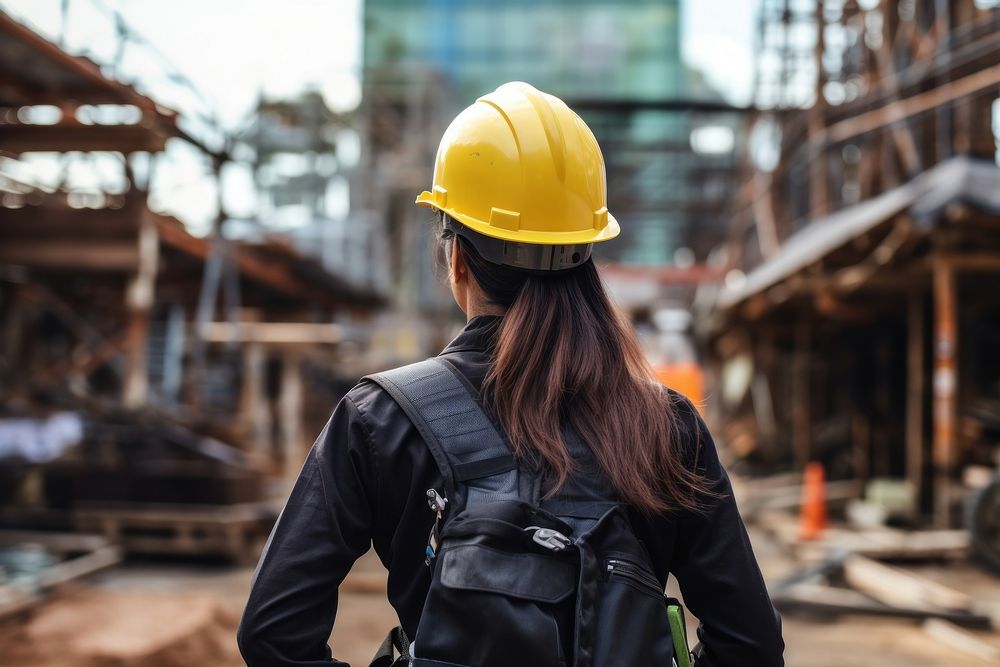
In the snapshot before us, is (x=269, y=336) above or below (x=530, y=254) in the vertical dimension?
below

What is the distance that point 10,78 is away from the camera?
8.12m

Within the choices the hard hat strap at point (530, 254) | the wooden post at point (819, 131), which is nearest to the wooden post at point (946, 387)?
the wooden post at point (819, 131)

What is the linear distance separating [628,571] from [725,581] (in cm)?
27

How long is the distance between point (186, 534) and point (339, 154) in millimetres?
21719

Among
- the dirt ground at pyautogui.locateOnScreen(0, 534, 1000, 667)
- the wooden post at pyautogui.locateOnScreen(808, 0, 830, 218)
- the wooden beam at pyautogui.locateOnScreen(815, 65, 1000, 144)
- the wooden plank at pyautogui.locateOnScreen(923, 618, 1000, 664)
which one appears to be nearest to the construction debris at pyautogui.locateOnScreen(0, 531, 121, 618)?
the dirt ground at pyautogui.locateOnScreen(0, 534, 1000, 667)

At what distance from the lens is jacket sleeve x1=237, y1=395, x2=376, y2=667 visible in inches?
56.0

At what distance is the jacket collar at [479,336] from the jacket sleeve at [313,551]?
0.22 metres

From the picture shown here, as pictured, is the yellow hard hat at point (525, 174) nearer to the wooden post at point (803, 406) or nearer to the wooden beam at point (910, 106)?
the wooden beam at point (910, 106)

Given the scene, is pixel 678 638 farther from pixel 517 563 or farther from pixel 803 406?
pixel 803 406

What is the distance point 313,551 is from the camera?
56.6 inches

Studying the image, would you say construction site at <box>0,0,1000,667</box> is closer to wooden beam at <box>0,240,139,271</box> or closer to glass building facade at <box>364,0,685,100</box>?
wooden beam at <box>0,240,139,271</box>

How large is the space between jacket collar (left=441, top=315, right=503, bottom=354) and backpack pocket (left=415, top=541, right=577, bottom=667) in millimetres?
360

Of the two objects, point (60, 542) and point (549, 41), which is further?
point (549, 41)

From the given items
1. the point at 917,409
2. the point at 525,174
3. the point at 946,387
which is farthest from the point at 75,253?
the point at 525,174
